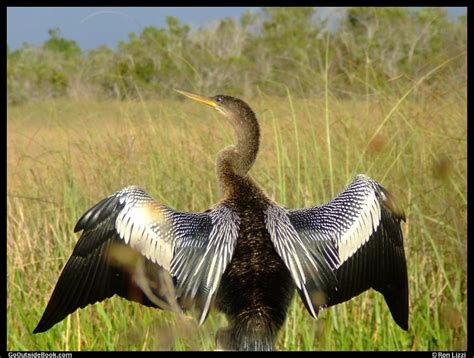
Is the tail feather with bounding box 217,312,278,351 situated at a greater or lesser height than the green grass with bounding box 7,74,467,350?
lesser

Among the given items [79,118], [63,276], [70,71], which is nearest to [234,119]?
[63,276]

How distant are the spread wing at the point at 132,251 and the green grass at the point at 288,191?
207 mm

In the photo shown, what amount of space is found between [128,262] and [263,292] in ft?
1.79

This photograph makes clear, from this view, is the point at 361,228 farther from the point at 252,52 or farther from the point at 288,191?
the point at 252,52

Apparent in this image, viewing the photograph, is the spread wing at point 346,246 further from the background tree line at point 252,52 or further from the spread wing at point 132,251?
the background tree line at point 252,52

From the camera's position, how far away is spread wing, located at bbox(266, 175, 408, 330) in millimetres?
2945

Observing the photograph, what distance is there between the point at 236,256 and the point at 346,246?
0.56m

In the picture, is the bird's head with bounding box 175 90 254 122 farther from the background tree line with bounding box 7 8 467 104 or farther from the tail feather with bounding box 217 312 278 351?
the background tree line with bounding box 7 8 467 104

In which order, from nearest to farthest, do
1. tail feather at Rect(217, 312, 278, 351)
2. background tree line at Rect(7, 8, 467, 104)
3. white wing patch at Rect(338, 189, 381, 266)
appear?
1. tail feather at Rect(217, 312, 278, 351)
2. white wing patch at Rect(338, 189, 381, 266)
3. background tree line at Rect(7, 8, 467, 104)

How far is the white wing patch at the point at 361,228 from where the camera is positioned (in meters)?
3.23

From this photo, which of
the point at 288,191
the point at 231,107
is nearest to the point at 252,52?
the point at 288,191

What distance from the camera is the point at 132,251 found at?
10.0 ft

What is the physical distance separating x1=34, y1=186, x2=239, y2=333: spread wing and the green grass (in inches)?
8.1

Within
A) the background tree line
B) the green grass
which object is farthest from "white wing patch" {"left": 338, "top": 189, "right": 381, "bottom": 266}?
the background tree line
